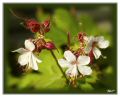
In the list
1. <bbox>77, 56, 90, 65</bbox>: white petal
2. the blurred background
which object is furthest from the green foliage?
<bbox>77, 56, 90, 65</bbox>: white petal

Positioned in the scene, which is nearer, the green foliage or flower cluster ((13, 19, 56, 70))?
flower cluster ((13, 19, 56, 70))

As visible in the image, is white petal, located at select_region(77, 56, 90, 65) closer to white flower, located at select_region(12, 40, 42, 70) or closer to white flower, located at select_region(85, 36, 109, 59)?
white flower, located at select_region(85, 36, 109, 59)

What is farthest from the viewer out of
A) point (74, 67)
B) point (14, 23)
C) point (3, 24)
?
point (14, 23)

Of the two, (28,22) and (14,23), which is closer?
(28,22)

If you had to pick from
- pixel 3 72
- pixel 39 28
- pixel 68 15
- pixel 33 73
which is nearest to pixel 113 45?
pixel 68 15

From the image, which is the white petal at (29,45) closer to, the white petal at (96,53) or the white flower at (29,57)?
the white flower at (29,57)

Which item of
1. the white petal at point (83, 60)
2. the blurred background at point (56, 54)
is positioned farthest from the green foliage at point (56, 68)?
the white petal at point (83, 60)

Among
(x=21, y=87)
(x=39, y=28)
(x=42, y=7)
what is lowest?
(x=21, y=87)

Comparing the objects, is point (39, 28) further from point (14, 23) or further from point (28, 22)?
point (14, 23)
